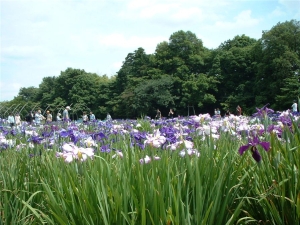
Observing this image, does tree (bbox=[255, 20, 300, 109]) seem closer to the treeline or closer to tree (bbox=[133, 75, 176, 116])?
the treeline

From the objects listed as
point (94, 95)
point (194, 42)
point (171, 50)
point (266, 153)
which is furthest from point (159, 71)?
point (266, 153)

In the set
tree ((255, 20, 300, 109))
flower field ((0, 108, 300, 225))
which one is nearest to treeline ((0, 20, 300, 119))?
tree ((255, 20, 300, 109))

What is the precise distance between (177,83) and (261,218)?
4381 centimetres

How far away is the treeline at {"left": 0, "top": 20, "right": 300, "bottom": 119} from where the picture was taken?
116ft

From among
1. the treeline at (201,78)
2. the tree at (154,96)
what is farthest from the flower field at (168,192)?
the tree at (154,96)

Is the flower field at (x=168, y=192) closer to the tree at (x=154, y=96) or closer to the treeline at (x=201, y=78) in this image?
the treeline at (x=201, y=78)

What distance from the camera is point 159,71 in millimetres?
48875

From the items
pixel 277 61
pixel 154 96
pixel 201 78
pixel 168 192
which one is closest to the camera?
pixel 168 192

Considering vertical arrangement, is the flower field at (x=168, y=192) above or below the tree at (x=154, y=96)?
below

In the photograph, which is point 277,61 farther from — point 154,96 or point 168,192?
point 168,192

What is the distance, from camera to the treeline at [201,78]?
116 ft

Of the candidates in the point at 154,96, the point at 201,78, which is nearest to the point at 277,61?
the point at 201,78

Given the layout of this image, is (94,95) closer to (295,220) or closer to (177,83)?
(177,83)

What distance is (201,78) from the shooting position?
1702 inches
